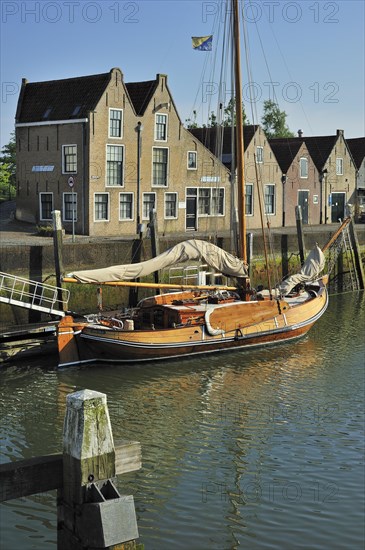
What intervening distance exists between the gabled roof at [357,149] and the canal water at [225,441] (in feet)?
132

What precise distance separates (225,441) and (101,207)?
23.7 meters

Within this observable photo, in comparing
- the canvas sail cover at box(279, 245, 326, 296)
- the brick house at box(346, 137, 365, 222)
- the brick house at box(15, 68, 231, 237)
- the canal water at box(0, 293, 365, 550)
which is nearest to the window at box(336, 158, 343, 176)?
the brick house at box(346, 137, 365, 222)

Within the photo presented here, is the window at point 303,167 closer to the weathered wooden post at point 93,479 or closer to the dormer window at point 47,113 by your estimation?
the dormer window at point 47,113

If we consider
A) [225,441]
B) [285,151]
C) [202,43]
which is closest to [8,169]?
[285,151]

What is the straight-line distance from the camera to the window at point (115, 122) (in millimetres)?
36375

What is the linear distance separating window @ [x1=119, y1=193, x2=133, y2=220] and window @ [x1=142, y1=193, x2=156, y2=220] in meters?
0.90

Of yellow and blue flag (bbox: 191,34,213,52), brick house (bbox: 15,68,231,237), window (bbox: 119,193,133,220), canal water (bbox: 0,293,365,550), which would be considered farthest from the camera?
window (bbox: 119,193,133,220)

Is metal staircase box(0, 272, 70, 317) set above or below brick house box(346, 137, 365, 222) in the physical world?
below

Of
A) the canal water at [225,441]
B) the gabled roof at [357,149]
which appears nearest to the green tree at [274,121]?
the gabled roof at [357,149]

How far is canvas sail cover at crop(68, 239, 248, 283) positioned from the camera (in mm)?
21672

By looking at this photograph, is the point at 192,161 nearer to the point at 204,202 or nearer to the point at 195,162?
the point at 195,162

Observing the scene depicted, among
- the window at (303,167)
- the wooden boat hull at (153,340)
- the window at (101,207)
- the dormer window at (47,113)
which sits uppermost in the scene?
the dormer window at (47,113)

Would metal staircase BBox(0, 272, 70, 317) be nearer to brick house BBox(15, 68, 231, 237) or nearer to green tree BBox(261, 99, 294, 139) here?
brick house BBox(15, 68, 231, 237)

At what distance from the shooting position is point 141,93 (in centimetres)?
Answer: 3891
